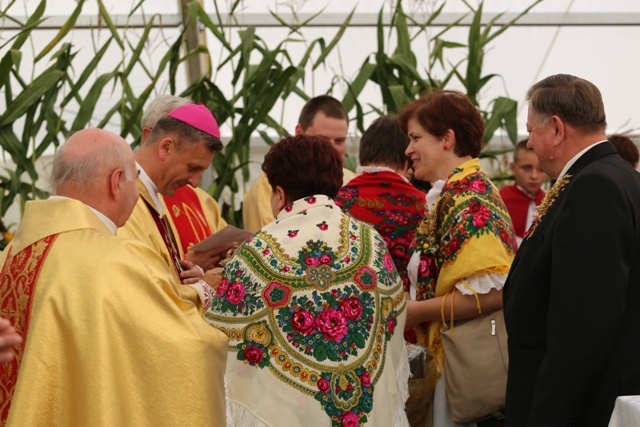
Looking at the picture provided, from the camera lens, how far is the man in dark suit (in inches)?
116

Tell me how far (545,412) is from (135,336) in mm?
1085

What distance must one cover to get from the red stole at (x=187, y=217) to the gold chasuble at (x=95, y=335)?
5.58 feet

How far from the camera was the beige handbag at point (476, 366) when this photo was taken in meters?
3.80

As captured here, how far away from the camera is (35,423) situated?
2.79m

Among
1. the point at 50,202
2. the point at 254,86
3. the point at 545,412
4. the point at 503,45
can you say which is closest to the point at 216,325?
the point at 50,202

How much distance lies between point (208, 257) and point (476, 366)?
3.48 feet

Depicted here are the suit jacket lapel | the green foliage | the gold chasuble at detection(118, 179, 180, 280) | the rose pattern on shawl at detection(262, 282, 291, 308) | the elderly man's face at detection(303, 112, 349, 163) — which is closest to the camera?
the suit jacket lapel

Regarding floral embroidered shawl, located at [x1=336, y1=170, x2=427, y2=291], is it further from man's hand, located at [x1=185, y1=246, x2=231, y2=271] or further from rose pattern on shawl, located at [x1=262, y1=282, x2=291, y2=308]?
rose pattern on shawl, located at [x1=262, y1=282, x2=291, y2=308]

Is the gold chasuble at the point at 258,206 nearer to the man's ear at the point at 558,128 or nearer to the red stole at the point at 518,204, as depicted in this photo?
the red stole at the point at 518,204

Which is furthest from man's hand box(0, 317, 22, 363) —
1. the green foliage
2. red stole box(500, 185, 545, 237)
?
Answer: red stole box(500, 185, 545, 237)

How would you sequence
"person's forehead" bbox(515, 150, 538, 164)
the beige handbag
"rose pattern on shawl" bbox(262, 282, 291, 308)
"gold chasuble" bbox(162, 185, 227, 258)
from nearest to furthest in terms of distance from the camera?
"rose pattern on shawl" bbox(262, 282, 291, 308), the beige handbag, "gold chasuble" bbox(162, 185, 227, 258), "person's forehead" bbox(515, 150, 538, 164)

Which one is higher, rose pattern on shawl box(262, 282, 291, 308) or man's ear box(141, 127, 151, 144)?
man's ear box(141, 127, 151, 144)

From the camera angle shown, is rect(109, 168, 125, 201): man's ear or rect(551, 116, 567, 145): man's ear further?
rect(551, 116, 567, 145): man's ear

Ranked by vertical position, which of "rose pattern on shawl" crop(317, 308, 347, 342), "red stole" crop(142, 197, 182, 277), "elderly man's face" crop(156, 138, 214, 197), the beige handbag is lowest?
the beige handbag
